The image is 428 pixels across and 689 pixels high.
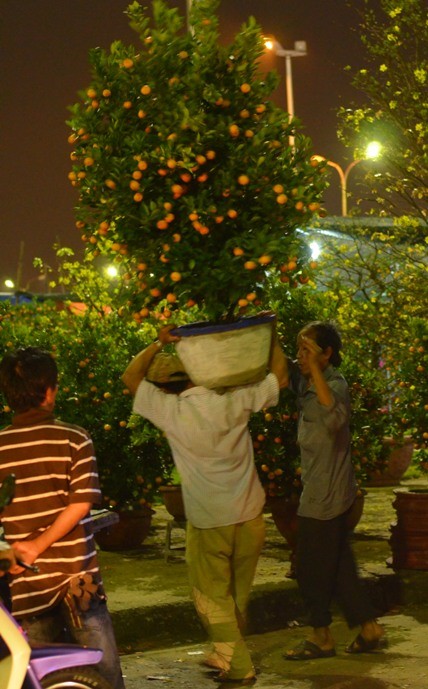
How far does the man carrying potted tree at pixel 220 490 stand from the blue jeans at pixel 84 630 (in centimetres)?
151

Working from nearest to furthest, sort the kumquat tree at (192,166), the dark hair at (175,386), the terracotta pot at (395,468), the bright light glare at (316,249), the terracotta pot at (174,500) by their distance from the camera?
the kumquat tree at (192,166) < the dark hair at (175,386) < the terracotta pot at (174,500) < the bright light glare at (316,249) < the terracotta pot at (395,468)

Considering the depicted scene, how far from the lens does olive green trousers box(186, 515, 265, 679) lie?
20.4 feet

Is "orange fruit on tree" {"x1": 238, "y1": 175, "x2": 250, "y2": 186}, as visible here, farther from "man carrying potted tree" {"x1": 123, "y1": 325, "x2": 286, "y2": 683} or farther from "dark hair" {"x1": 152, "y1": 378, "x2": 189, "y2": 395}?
"dark hair" {"x1": 152, "y1": 378, "x2": 189, "y2": 395}

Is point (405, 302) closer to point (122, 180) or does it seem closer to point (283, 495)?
point (283, 495)

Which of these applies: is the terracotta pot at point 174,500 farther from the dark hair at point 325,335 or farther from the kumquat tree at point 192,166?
the kumquat tree at point 192,166

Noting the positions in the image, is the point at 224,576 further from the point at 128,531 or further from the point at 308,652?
the point at 128,531

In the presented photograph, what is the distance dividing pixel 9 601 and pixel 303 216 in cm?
251

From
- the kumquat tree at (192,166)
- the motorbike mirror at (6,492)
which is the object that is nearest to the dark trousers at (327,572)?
the kumquat tree at (192,166)

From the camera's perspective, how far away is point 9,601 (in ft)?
16.2

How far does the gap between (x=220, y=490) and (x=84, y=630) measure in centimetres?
163

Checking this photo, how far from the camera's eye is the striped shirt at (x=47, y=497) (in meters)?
4.71

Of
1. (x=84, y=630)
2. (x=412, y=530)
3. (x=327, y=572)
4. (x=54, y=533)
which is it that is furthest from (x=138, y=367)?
(x=412, y=530)

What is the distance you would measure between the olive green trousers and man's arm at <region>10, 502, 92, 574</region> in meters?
1.62

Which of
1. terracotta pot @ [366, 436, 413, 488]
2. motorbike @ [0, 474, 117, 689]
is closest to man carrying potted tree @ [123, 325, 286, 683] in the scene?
motorbike @ [0, 474, 117, 689]
